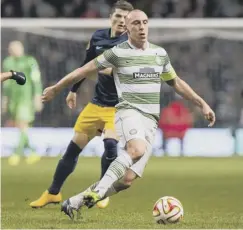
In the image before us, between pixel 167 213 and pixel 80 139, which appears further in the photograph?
pixel 80 139

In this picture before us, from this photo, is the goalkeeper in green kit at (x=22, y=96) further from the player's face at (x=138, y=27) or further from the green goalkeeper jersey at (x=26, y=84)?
the player's face at (x=138, y=27)

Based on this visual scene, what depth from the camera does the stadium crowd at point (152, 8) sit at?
22.4 metres

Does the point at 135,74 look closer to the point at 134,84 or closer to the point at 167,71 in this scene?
the point at 134,84

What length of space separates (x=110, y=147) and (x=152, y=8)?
43.9 ft

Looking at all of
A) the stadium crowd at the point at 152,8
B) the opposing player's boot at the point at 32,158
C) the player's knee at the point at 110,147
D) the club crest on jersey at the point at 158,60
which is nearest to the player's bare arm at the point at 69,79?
the club crest on jersey at the point at 158,60

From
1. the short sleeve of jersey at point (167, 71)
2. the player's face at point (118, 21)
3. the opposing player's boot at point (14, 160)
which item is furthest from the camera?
the opposing player's boot at point (14, 160)

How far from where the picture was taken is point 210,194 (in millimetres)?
10977

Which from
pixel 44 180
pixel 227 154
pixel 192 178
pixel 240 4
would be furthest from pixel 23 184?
pixel 240 4

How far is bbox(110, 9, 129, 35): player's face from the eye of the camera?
9102mm

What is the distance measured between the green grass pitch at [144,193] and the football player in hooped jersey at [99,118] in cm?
22

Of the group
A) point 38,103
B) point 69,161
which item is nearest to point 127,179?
point 69,161

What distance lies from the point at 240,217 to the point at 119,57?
1.74 meters

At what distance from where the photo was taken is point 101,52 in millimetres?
9297

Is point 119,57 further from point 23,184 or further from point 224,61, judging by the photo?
point 224,61
